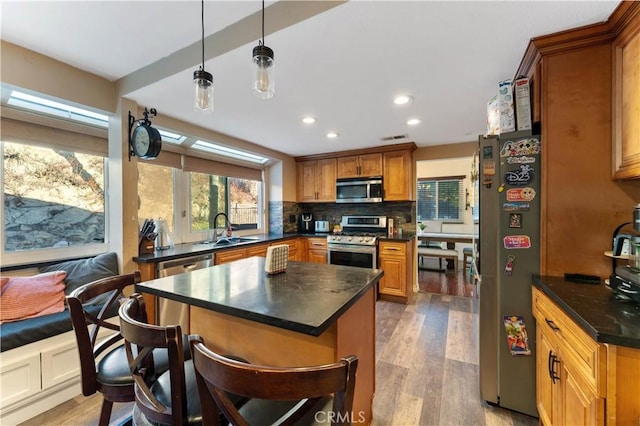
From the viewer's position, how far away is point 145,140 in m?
2.22

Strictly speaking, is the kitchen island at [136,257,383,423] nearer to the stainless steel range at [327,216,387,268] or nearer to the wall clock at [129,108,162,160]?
the wall clock at [129,108,162,160]

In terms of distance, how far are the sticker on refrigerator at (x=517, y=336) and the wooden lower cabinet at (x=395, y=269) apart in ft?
6.51

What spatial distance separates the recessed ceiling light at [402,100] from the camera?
7.43 feet

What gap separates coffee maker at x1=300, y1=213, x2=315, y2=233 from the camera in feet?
16.3

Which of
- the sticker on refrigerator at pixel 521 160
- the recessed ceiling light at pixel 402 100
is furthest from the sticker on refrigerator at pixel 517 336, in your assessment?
the recessed ceiling light at pixel 402 100

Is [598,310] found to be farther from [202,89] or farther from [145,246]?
[145,246]

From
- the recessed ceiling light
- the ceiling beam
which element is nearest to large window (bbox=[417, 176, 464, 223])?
the recessed ceiling light

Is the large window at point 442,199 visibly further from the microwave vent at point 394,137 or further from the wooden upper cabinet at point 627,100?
the wooden upper cabinet at point 627,100

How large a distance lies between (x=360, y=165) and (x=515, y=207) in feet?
9.27

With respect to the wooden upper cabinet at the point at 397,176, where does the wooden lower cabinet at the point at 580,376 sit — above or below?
below

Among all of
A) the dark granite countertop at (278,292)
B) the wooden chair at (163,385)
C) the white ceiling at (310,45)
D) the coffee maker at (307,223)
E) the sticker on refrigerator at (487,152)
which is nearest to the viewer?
the wooden chair at (163,385)

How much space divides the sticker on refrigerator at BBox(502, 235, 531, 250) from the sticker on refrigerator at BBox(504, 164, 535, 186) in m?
0.33

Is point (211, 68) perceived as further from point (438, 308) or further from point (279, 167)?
point (438, 308)

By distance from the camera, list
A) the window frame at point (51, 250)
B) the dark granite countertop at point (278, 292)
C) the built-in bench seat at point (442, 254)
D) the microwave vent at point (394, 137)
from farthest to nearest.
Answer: the built-in bench seat at point (442, 254) → the microwave vent at point (394, 137) → the window frame at point (51, 250) → the dark granite countertop at point (278, 292)
